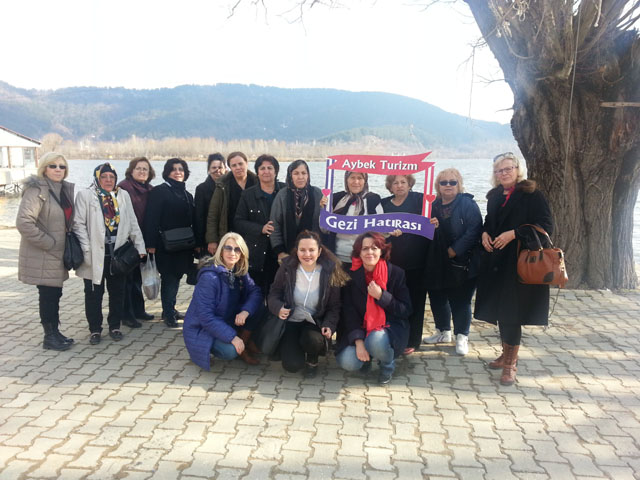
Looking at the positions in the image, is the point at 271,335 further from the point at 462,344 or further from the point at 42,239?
the point at 42,239

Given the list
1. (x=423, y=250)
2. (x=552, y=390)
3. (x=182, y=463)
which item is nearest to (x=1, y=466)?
(x=182, y=463)

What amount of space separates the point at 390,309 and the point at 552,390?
150 centimetres

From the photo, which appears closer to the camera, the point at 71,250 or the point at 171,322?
the point at 71,250

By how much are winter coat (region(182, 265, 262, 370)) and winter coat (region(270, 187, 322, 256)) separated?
70 cm

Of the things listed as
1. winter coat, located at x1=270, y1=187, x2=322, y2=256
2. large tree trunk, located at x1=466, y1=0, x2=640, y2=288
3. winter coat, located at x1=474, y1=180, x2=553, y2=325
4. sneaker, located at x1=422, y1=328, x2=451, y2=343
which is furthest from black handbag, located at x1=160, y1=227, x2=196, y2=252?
large tree trunk, located at x1=466, y1=0, x2=640, y2=288

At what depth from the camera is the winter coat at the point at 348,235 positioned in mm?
4746

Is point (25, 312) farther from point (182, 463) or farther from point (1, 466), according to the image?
point (182, 463)

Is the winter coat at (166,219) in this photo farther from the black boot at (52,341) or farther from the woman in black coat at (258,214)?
the black boot at (52,341)

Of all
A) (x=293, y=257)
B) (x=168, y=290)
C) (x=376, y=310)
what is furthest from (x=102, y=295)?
(x=376, y=310)

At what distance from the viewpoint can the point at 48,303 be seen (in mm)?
4816

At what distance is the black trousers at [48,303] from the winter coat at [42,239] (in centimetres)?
12

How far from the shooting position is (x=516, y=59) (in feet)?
22.4

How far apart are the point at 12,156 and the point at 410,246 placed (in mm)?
49061

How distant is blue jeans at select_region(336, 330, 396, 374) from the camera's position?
13.9 ft
